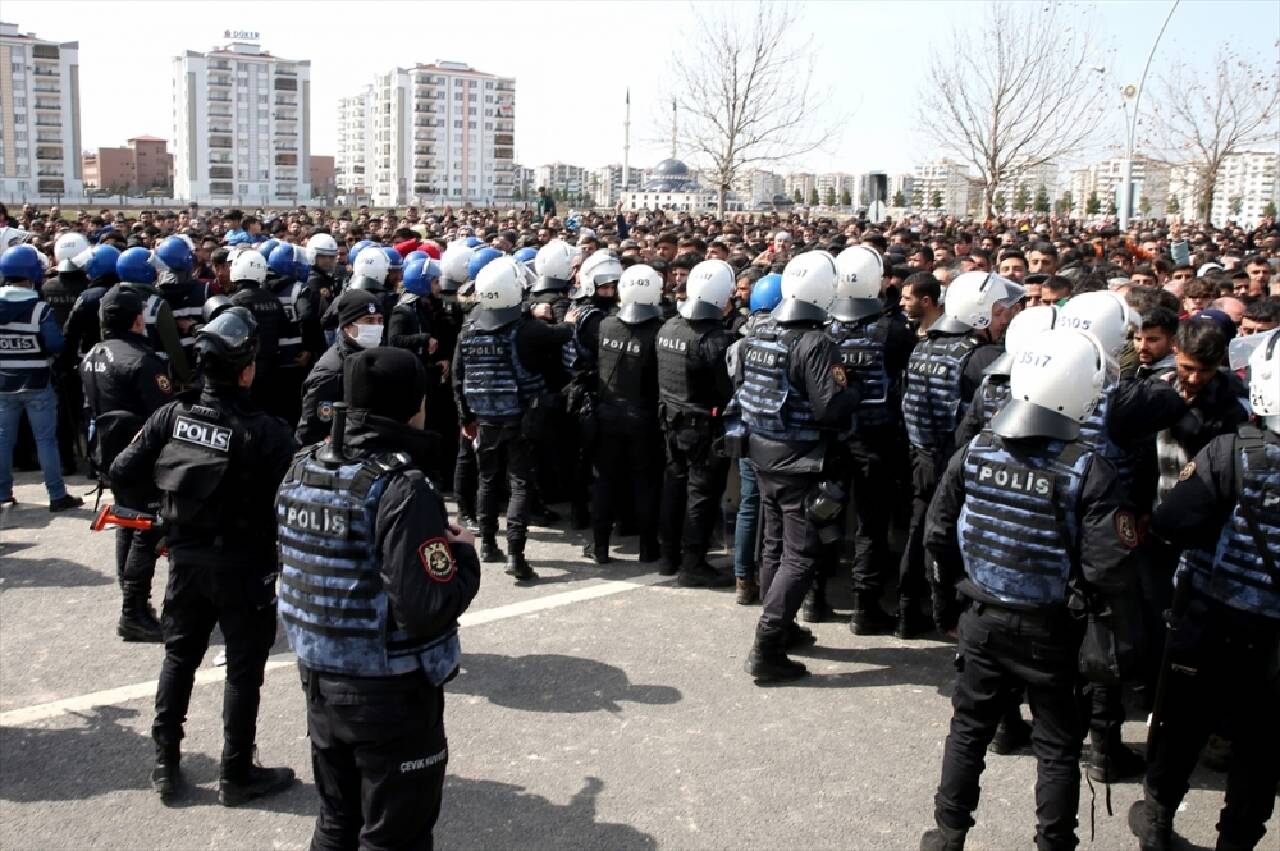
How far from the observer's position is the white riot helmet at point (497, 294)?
7574 mm

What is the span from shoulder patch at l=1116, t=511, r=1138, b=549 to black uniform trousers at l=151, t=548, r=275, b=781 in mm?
3313

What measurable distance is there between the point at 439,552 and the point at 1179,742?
2975 millimetres

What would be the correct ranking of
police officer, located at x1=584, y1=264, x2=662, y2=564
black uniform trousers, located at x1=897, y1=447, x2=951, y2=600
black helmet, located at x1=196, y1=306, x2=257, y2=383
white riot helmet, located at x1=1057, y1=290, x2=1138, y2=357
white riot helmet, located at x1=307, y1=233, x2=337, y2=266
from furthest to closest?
1. white riot helmet, located at x1=307, y1=233, x2=337, y2=266
2. police officer, located at x1=584, y1=264, x2=662, y2=564
3. black uniform trousers, located at x1=897, y1=447, x2=951, y2=600
4. white riot helmet, located at x1=1057, y1=290, x2=1138, y2=357
5. black helmet, located at x1=196, y1=306, x2=257, y2=383

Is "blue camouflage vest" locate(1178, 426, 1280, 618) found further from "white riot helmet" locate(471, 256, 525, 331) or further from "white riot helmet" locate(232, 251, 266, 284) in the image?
"white riot helmet" locate(232, 251, 266, 284)

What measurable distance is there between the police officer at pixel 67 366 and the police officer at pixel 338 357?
4.04 m

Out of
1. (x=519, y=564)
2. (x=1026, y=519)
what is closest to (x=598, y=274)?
(x=519, y=564)

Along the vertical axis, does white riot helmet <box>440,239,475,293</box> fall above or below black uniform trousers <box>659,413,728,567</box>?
above

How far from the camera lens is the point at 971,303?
607 cm

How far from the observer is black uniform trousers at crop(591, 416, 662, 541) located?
25.6 feet

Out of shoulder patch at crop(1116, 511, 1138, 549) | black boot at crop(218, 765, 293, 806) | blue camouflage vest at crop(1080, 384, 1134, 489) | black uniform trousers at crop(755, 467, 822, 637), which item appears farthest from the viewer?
black uniform trousers at crop(755, 467, 822, 637)

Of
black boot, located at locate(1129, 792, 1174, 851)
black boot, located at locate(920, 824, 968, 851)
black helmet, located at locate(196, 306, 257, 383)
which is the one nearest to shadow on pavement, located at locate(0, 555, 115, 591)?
black helmet, located at locate(196, 306, 257, 383)

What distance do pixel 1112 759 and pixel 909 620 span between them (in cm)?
164

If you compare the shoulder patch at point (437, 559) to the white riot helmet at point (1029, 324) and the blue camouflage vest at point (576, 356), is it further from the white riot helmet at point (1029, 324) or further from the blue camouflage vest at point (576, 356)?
the blue camouflage vest at point (576, 356)

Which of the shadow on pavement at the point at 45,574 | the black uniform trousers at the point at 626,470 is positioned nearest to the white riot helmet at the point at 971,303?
the black uniform trousers at the point at 626,470
